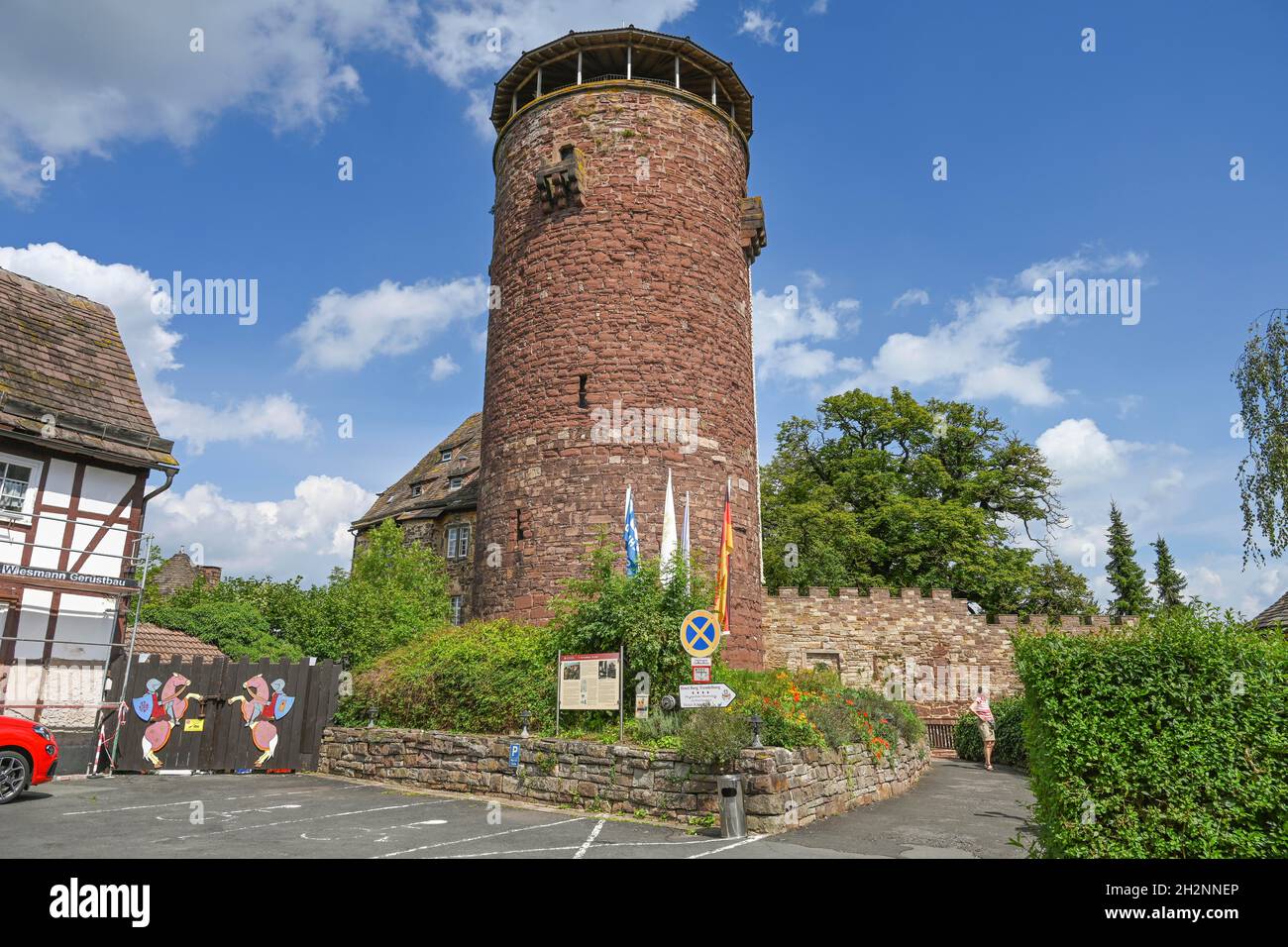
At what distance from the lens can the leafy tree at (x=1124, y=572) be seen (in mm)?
42906

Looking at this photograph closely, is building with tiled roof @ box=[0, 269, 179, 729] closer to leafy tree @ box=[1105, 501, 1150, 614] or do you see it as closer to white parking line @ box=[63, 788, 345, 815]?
white parking line @ box=[63, 788, 345, 815]

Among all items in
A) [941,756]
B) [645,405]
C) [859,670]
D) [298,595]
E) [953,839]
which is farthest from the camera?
[298,595]

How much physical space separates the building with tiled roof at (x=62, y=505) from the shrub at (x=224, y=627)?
10.1m

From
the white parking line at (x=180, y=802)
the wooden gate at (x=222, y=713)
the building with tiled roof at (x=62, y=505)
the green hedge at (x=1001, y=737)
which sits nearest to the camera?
the white parking line at (x=180, y=802)

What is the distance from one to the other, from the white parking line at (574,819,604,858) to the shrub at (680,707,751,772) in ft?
4.21

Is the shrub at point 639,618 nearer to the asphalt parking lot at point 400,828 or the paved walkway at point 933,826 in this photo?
the asphalt parking lot at point 400,828

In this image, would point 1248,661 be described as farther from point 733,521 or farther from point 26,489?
point 26,489

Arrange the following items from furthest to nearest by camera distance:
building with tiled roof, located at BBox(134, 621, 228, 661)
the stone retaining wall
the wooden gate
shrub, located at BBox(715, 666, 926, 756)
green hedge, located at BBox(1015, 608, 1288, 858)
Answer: building with tiled roof, located at BBox(134, 621, 228, 661) → the wooden gate → shrub, located at BBox(715, 666, 926, 756) → the stone retaining wall → green hedge, located at BBox(1015, 608, 1288, 858)

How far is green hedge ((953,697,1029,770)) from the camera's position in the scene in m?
18.8

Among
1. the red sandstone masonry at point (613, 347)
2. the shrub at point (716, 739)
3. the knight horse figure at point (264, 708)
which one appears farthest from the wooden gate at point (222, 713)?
the shrub at point (716, 739)

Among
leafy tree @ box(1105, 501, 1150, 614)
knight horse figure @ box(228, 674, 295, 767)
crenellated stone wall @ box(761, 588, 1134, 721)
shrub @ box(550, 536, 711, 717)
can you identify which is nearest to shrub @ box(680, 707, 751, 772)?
shrub @ box(550, 536, 711, 717)
